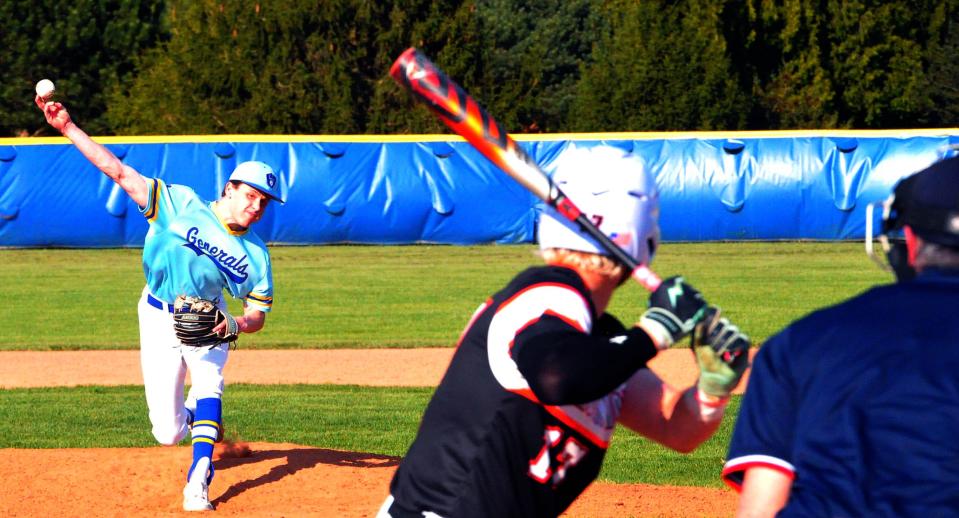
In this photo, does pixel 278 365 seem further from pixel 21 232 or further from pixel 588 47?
pixel 588 47

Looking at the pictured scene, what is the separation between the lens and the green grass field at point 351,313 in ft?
32.9

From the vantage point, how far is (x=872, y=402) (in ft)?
7.94

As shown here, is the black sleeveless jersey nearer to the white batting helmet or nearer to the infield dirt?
the white batting helmet

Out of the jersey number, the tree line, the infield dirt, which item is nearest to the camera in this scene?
the jersey number

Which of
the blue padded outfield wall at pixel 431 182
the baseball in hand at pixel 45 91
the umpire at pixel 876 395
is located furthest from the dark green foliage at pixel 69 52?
the umpire at pixel 876 395

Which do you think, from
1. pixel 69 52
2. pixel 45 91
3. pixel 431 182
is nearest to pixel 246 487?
pixel 45 91

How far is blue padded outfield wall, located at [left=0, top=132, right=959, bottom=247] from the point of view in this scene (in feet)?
81.9

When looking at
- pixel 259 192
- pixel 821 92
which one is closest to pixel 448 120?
pixel 259 192

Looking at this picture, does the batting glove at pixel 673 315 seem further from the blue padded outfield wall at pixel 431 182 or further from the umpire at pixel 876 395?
the blue padded outfield wall at pixel 431 182

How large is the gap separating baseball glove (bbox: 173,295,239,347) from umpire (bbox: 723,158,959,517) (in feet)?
16.2

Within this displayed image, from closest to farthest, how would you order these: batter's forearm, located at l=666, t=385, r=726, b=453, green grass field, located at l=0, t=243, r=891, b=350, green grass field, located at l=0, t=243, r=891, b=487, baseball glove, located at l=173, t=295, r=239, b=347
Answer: batter's forearm, located at l=666, t=385, r=726, b=453
baseball glove, located at l=173, t=295, r=239, b=347
green grass field, located at l=0, t=243, r=891, b=487
green grass field, located at l=0, t=243, r=891, b=350

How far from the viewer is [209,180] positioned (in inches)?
979

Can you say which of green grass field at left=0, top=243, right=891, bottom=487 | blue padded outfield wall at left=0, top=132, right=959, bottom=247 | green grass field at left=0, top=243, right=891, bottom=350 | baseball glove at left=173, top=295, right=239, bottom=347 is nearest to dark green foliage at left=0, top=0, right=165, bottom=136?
blue padded outfield wall at left=0, top=132, right=959, bottom=247

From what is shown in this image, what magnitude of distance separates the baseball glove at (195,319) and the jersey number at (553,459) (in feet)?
13.9
